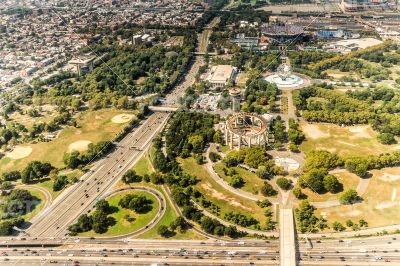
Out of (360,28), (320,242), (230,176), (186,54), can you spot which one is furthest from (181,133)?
(360,28)

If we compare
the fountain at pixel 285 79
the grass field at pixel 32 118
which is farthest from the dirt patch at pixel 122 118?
the fountain at pixel 285 79

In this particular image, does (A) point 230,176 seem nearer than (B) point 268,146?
Yes

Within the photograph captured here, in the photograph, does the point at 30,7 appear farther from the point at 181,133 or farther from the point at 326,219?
the point at 326,219

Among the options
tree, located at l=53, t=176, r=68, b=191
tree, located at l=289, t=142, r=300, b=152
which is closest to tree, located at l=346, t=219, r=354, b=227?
tree, located at l=289, t=142, r=300, b=152

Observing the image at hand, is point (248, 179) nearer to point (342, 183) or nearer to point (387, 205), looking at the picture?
point (342, 183)

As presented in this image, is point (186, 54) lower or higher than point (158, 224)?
higher
